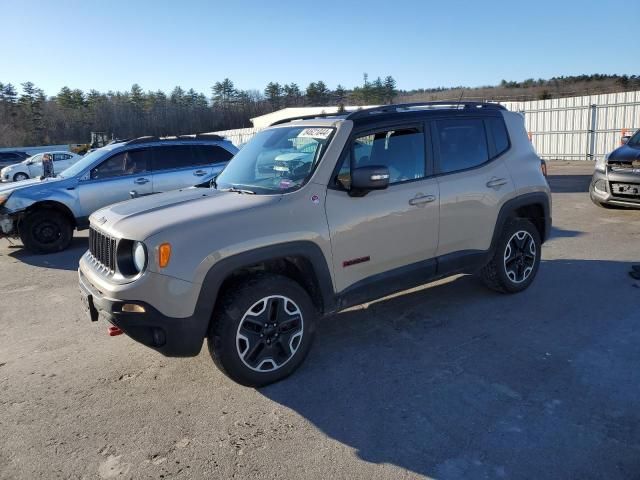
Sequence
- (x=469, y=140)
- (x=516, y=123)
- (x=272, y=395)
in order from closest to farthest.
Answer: (x=272, y=395), (x=469, y=140), (x=516, y=123)

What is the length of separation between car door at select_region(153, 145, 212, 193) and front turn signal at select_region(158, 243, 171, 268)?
6201mm

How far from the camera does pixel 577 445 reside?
2840 millimetres

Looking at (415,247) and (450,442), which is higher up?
(415,247)

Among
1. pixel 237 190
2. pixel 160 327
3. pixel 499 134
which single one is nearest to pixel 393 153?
pixel 237 190

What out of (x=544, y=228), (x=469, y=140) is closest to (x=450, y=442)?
(x=469, y=140)

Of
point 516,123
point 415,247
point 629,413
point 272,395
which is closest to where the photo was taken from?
point 629,413

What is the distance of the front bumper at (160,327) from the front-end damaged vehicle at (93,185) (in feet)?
17.7

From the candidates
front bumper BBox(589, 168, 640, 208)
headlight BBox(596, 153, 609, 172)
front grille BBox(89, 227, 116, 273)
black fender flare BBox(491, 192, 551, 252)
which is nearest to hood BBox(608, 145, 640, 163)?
headlight BBox(596, 153, 609, 172)

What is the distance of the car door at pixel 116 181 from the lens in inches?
349

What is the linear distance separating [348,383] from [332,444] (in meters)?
0.71

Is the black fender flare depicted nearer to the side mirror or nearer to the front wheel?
the side mirror

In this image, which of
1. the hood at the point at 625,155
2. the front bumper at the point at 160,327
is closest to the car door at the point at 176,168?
the front bumper at the point at 160,327

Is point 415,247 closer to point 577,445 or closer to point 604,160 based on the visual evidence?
point 577,445

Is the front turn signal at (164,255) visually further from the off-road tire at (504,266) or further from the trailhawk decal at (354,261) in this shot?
the off-road tire at (504,266)
